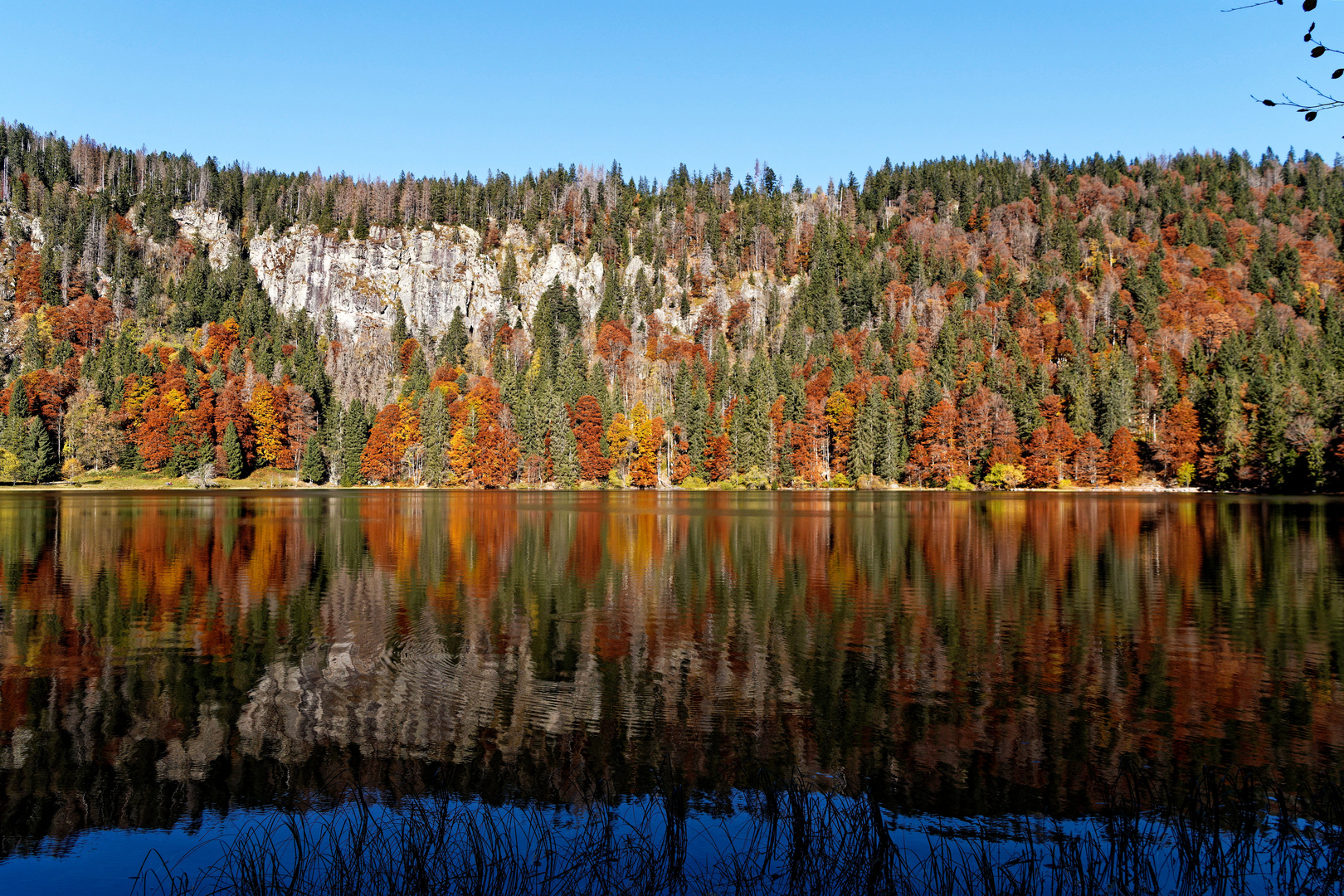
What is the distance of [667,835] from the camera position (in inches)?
379

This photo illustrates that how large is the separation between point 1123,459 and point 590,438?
283ft

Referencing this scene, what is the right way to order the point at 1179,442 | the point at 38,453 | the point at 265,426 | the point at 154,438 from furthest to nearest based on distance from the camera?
the point at 265,426
the point at 154,438
the point at 1179,442
the point at 38,453

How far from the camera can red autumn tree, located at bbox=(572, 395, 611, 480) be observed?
496ft

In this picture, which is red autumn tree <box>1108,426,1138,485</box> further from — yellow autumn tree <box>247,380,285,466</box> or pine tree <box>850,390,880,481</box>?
yellow autumn tree <box>247,380,285,466</box>

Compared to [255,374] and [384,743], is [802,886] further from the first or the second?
[255,374]

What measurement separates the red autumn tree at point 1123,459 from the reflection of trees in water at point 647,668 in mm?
101599

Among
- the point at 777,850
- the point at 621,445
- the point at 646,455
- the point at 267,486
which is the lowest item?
the point at 777,850

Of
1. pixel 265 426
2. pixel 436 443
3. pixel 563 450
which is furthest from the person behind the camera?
pixel 265 426

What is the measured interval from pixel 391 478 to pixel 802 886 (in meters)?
156

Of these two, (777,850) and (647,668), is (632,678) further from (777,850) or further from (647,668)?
(777,850)

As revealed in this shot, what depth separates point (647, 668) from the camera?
60.4 ft

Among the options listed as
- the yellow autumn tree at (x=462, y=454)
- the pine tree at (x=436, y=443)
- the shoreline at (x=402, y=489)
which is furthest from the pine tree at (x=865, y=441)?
the pine tree at (x=436, y=443)

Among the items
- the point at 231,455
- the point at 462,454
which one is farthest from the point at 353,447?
the point at 462,454

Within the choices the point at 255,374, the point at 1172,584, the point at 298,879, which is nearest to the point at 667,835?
the point at 298,879
